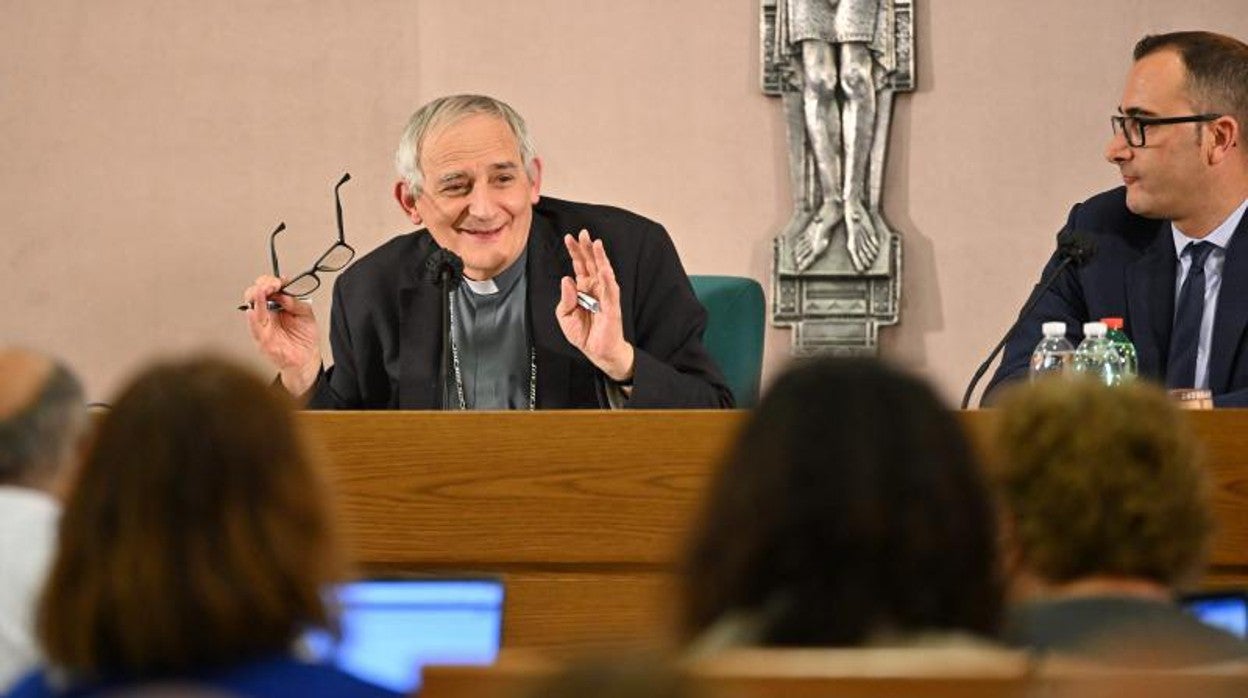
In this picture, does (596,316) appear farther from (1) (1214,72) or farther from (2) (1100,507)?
(2) (1100,507)

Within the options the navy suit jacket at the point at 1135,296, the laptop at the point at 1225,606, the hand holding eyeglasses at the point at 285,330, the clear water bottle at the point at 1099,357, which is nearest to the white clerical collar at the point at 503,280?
the hand holding eyeglasses at the point at 285,330

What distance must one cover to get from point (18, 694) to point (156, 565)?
132 mm

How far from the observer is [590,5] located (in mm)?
5090

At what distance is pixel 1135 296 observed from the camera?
3.64 meters

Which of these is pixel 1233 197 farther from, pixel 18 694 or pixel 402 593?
pixel 18 694

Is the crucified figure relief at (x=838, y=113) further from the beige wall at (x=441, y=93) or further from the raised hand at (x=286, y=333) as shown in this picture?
the raised hand at (x=286, y=333)

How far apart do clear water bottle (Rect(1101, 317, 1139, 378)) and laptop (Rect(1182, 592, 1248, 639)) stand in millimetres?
1533

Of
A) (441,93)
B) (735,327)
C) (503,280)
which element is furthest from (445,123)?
(441,93)

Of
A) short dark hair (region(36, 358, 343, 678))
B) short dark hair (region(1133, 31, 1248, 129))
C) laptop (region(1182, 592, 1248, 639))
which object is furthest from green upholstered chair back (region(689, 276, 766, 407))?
short dark hair (region(36, 358, 343, 678))

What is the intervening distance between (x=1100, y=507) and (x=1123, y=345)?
2.05m

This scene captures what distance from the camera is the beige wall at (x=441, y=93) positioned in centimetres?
494

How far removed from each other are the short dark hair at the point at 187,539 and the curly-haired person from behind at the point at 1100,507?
0.57m

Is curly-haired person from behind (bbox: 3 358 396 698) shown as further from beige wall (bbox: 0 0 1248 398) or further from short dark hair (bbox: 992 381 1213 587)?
beige wall (bbox: 0 0 1248 398)

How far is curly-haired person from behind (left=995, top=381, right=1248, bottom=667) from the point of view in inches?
61.6
